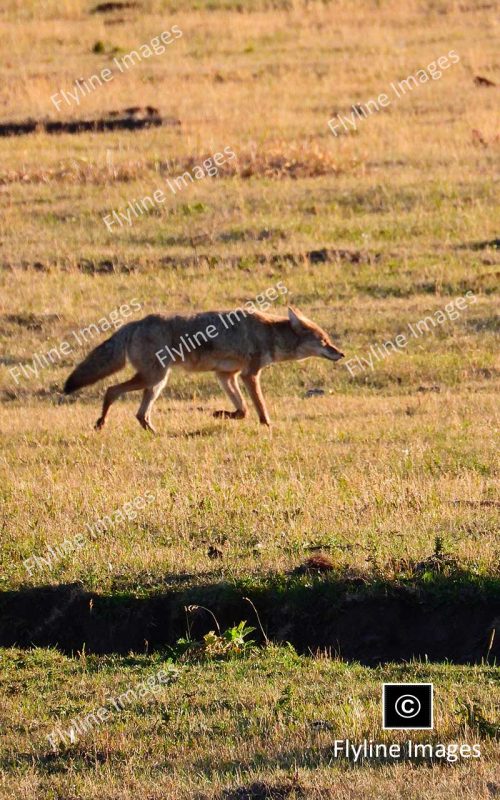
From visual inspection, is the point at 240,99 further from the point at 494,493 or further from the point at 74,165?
the point at 494,493

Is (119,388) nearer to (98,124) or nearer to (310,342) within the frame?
(310,342)

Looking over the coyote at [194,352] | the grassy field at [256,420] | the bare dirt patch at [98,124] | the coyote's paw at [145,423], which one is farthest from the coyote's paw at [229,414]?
the bare dirt patch at [98,124]

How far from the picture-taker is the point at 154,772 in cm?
771

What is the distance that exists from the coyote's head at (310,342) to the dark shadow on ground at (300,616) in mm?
7152

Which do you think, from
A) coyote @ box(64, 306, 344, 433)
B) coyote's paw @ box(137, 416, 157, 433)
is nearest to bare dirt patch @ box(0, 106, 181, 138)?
coyote @ box(64, 306, 344, 433)

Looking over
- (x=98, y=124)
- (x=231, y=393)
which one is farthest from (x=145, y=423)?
(x=98, y=124)

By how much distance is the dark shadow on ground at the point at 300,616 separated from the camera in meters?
10.2

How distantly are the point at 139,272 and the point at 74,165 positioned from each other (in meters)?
6.67

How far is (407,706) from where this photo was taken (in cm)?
827

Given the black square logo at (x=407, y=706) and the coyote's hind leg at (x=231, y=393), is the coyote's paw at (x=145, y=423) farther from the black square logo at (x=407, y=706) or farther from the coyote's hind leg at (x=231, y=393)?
the black square logo at (x=407, y=706)

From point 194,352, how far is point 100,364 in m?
1.13

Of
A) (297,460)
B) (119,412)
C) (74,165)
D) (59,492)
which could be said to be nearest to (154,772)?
(59,492)

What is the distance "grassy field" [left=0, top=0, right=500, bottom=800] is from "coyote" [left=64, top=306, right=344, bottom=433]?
0.47 m

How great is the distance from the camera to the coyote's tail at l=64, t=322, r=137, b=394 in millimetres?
15984
